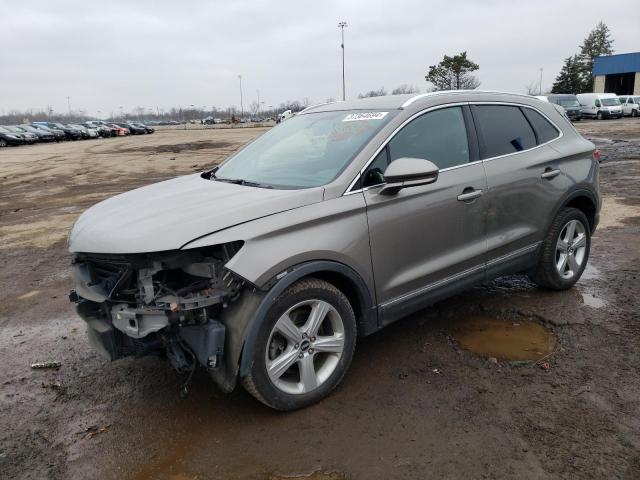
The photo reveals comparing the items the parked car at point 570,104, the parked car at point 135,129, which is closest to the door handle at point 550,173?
the parked car at point 570,104

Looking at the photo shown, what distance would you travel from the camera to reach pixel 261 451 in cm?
285

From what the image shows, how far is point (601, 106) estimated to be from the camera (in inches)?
1565

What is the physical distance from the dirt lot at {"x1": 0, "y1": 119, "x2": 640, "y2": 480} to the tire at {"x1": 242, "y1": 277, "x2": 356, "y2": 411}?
148mm

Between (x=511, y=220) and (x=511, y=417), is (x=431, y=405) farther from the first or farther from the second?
(x=511, y=220)

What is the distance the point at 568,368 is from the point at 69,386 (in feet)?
11.3

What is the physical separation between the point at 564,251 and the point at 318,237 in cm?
286

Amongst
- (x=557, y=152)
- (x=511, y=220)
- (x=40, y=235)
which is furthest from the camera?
(x=40, y=235)

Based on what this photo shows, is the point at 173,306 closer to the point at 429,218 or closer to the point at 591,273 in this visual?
the point at 429,218

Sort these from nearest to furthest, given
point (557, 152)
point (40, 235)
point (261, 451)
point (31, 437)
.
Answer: point (261, 451)
point (31, 437)
point (557, 152)
point (40, 235)

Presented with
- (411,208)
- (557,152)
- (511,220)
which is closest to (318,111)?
(411,208)

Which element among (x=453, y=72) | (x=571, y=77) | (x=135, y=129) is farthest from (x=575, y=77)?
(x=135, y=129)

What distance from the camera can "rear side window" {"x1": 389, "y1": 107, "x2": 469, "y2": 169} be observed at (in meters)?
3.64

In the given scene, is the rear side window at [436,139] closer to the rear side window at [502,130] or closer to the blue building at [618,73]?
the rear side window at [502,130]

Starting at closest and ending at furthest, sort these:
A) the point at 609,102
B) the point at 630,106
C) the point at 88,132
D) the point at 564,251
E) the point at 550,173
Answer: the point at 550,173, the point at 564,251, the point at 609,102, the point at 630,106, the point at 88,132
